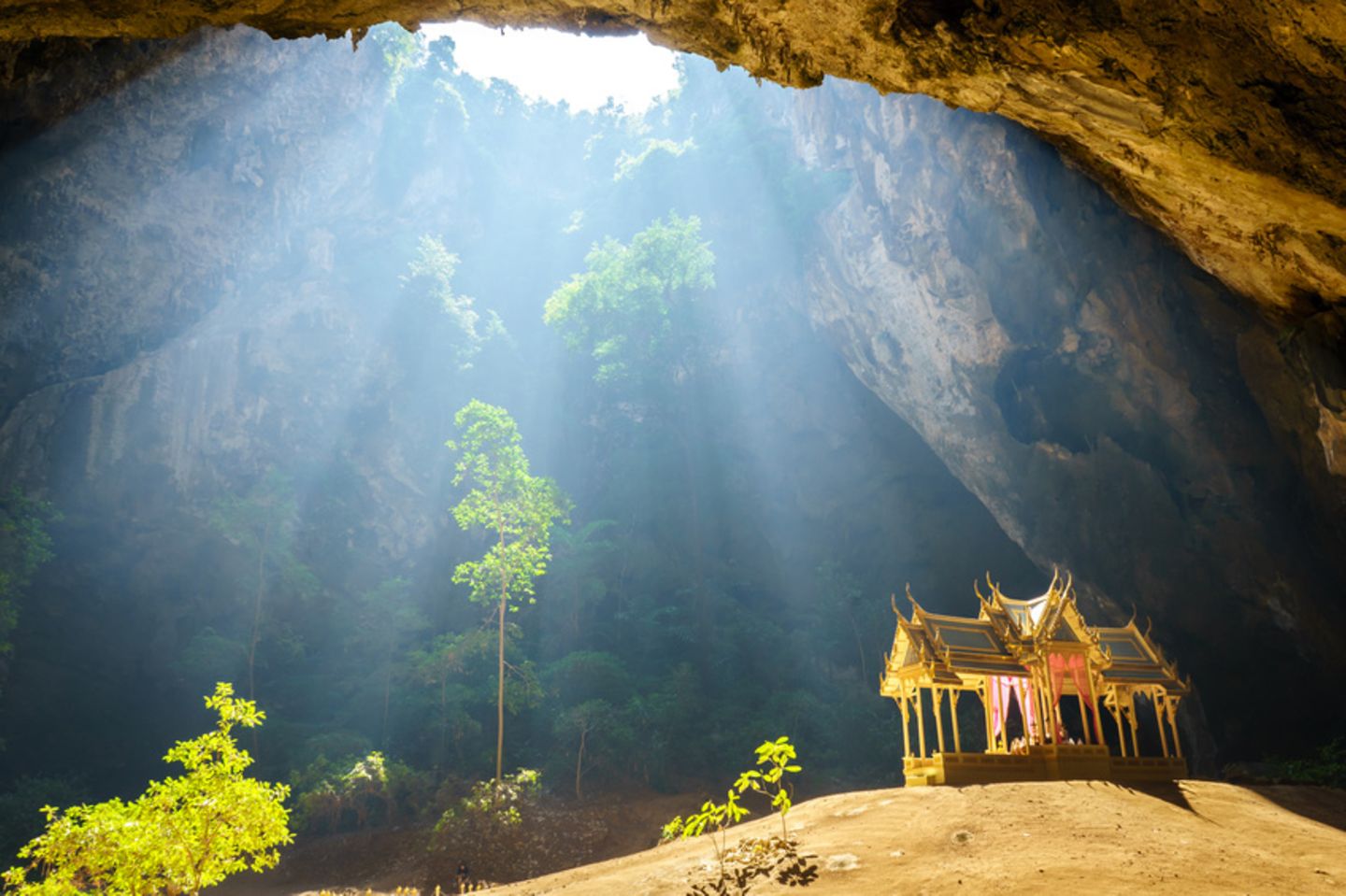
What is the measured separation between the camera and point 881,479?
93.4 feet

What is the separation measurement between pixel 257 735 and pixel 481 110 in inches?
1155

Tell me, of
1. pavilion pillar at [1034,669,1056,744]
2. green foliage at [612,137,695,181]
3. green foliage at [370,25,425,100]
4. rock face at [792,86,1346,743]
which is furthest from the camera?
green foliage at [612,137,695,181]

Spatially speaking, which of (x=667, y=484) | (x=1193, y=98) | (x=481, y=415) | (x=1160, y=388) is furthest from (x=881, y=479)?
(x=1193, y=98)

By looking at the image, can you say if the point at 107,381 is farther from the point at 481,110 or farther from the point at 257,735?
the point at 481,110

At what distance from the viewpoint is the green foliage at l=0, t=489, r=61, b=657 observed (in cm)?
1964

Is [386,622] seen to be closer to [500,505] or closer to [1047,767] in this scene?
[500,505]

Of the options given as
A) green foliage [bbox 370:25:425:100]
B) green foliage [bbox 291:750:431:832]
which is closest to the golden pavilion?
green foliage [bbox 291:750:431:832]

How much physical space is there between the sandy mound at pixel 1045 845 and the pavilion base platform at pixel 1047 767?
2.95 feet

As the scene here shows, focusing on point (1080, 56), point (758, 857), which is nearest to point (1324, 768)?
point (758, 857)

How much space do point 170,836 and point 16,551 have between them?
51.2 feet

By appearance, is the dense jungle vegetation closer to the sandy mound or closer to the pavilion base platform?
the pavilion base platform

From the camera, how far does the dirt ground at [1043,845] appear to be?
25.0 feet

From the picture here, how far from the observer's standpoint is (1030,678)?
13414 mm

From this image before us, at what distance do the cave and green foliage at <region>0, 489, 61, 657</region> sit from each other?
15 centimetres
